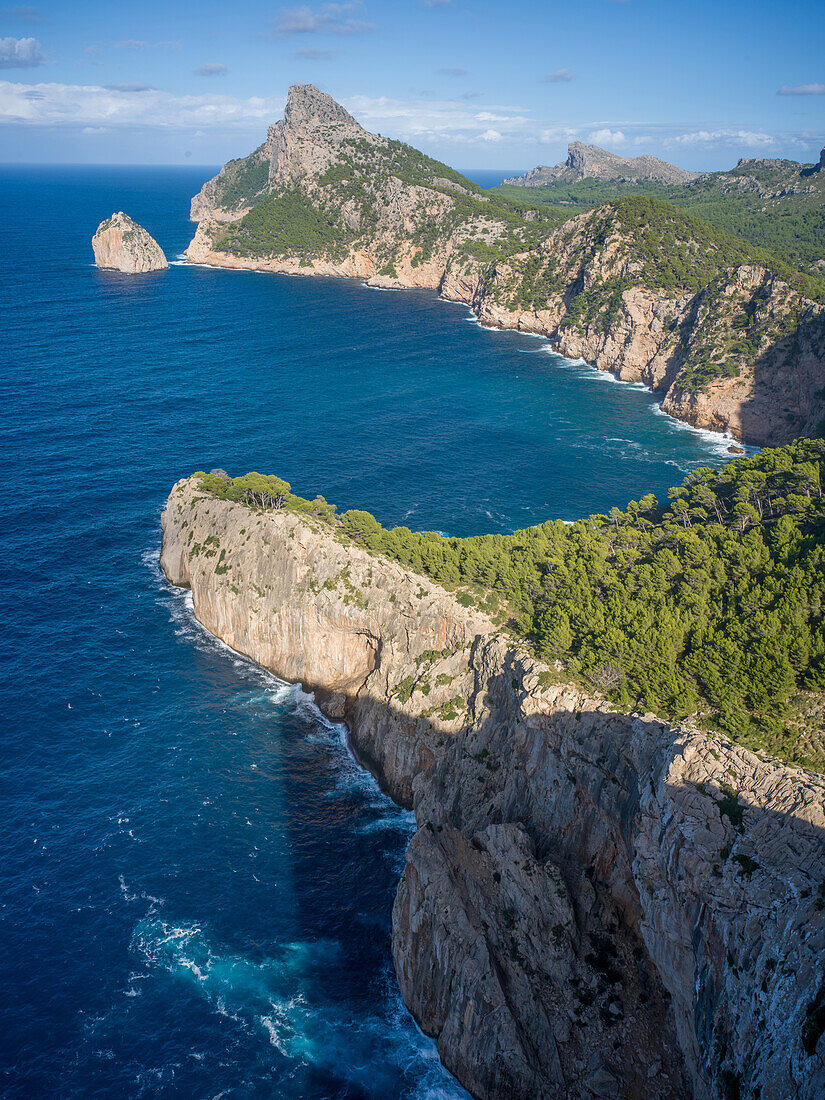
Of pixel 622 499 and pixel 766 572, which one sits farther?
pixel 622 499

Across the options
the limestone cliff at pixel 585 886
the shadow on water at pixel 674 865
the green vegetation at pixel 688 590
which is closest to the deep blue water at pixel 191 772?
the limestone cliff at pixel 585 886

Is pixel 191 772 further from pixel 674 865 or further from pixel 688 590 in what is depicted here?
pixel 688 590

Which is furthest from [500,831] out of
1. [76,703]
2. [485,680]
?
[76,703]

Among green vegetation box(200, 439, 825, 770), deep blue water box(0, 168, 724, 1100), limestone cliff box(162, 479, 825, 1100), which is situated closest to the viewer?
limestone cliff box(162, 479, 825, 1100)

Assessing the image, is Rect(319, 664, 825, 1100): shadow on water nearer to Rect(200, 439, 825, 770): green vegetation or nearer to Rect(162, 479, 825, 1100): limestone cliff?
Rect(162, 479, 825, 1100): limestone cliff

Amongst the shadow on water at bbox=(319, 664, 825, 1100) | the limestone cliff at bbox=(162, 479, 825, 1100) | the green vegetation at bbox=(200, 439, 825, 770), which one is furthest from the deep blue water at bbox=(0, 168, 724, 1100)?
the green vegetation at bbox=(200, 439, 825, 770)

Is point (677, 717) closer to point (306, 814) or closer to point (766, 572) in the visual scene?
point (766, 572)

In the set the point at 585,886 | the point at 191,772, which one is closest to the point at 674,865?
the point at 585,886
